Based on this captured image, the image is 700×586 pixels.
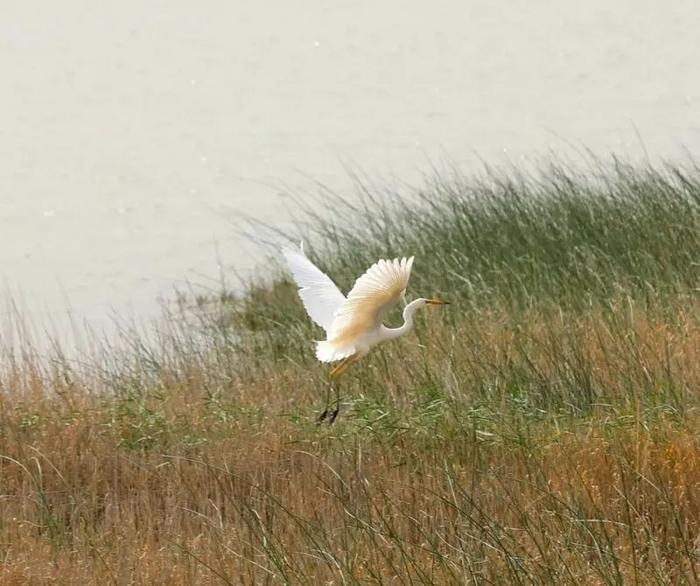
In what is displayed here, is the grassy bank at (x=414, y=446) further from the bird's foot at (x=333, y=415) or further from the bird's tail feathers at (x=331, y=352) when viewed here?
the bird's tail feathers at (x=331, y=352)

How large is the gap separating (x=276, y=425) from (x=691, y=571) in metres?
1.83

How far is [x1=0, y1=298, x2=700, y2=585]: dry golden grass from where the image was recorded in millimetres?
3520

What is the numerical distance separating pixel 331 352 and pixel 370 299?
30 centimetres

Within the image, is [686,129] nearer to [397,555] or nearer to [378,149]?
[378,149]

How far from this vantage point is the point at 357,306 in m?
4.04

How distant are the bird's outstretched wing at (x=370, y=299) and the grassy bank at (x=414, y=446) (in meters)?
0.37

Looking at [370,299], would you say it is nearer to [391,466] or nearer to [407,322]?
[407,322]

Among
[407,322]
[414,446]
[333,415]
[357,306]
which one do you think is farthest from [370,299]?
[414,446]

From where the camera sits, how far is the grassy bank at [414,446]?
11.6 ft

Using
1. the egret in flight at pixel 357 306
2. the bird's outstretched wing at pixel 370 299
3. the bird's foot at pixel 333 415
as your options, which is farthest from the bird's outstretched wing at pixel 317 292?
the bird's foot at pixel 333 415

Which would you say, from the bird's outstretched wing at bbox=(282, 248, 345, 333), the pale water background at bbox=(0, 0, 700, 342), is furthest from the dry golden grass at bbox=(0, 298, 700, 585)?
the pale water background at bbox=(0, 0, 700, 342)

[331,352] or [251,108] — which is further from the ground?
[251,108]

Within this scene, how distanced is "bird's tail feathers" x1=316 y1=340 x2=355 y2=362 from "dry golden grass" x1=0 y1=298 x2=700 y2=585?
35cm

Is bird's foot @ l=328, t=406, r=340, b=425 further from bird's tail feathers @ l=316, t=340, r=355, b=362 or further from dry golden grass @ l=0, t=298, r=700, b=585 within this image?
bird's tail feathers @ l=316, t=340, r=355, b=362
